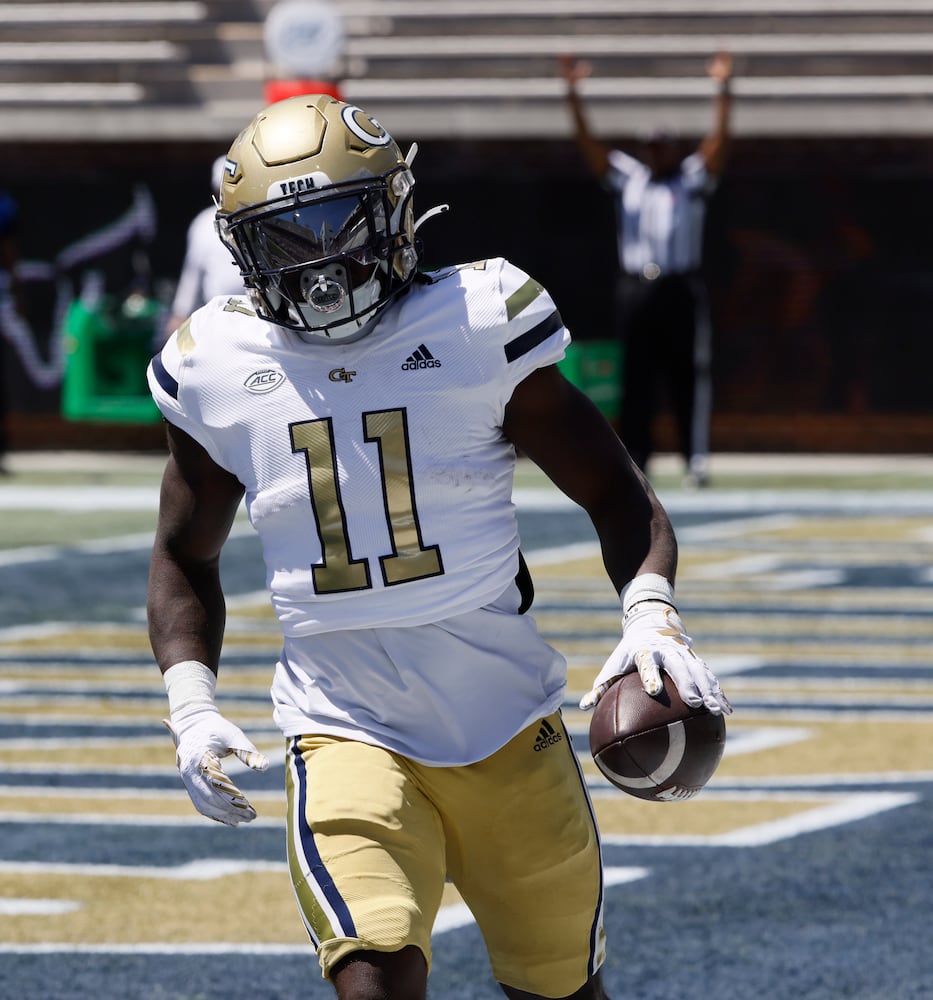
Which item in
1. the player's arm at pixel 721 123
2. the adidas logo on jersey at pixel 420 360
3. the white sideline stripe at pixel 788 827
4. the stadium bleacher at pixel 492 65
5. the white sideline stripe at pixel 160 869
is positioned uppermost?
the adidas logo on jersey at pixel 420 360

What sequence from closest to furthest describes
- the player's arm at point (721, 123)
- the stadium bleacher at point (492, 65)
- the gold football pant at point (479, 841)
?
the gold football pant at point (479, 841), the player's arm at point (721, 123), the stadium bleacher at point (492, 65)

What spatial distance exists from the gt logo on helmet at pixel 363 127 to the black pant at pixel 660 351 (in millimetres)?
10261

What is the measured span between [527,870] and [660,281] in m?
10.7

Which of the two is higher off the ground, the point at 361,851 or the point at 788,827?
the point at 361,851

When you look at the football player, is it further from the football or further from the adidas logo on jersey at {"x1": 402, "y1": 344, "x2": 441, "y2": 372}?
the football

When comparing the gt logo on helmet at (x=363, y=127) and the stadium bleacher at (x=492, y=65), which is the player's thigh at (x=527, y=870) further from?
the stadium bleacher at (x=492, y=65)

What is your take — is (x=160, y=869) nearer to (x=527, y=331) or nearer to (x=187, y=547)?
(x=187, y=547)

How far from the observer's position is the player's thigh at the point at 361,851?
2932 millimetres


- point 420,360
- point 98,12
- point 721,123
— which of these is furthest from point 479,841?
point 98,12

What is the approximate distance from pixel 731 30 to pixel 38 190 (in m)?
5.48

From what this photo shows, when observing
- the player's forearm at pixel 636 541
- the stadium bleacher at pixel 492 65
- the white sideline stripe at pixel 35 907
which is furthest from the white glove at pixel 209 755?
the stadium bleacher at pixel 492 65

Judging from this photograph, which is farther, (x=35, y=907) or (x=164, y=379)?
(x=35, y=907)

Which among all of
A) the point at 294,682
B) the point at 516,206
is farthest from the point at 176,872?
the point at 516,206

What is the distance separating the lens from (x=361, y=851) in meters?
3.01
